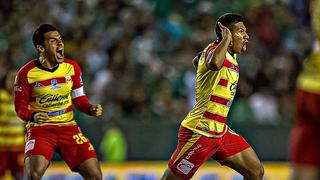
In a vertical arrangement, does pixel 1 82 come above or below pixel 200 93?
below

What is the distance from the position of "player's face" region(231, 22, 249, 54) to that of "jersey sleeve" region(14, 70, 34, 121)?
7.56ft

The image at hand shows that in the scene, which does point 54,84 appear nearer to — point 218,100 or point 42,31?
point 42,31

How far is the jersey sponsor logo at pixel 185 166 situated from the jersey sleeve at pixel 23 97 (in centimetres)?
178


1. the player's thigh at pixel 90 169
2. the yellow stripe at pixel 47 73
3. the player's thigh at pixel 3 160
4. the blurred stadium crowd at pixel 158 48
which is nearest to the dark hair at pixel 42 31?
→ the yellow stripe at pixel 47 73

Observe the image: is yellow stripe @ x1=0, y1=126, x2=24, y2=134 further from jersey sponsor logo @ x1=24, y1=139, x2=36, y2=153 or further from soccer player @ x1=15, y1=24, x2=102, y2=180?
jersey sponsor logo @ x1=24, y1=139, x2=36, y2=153

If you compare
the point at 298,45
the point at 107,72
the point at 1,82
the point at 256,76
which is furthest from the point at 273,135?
the point at 1,82

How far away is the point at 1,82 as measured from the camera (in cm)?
1348

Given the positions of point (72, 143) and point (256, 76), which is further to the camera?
point (256, 76)

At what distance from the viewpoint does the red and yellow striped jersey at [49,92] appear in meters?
9.09

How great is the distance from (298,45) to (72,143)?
9244 mm

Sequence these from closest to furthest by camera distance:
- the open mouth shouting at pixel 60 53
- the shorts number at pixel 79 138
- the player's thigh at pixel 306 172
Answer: the player's thigh at pixel 306 172 → the shorts number at pixel 79 138 → the open mouth shouting at pixel 60 53

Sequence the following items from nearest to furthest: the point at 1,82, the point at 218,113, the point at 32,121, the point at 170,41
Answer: the point at 218,113 → the point at 32,121 → the point at 1,82 → the point at 170,41

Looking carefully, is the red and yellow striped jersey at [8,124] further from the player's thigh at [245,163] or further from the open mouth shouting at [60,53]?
the player's thigh at [245,163]

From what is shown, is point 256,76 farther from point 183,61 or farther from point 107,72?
point 107,72
